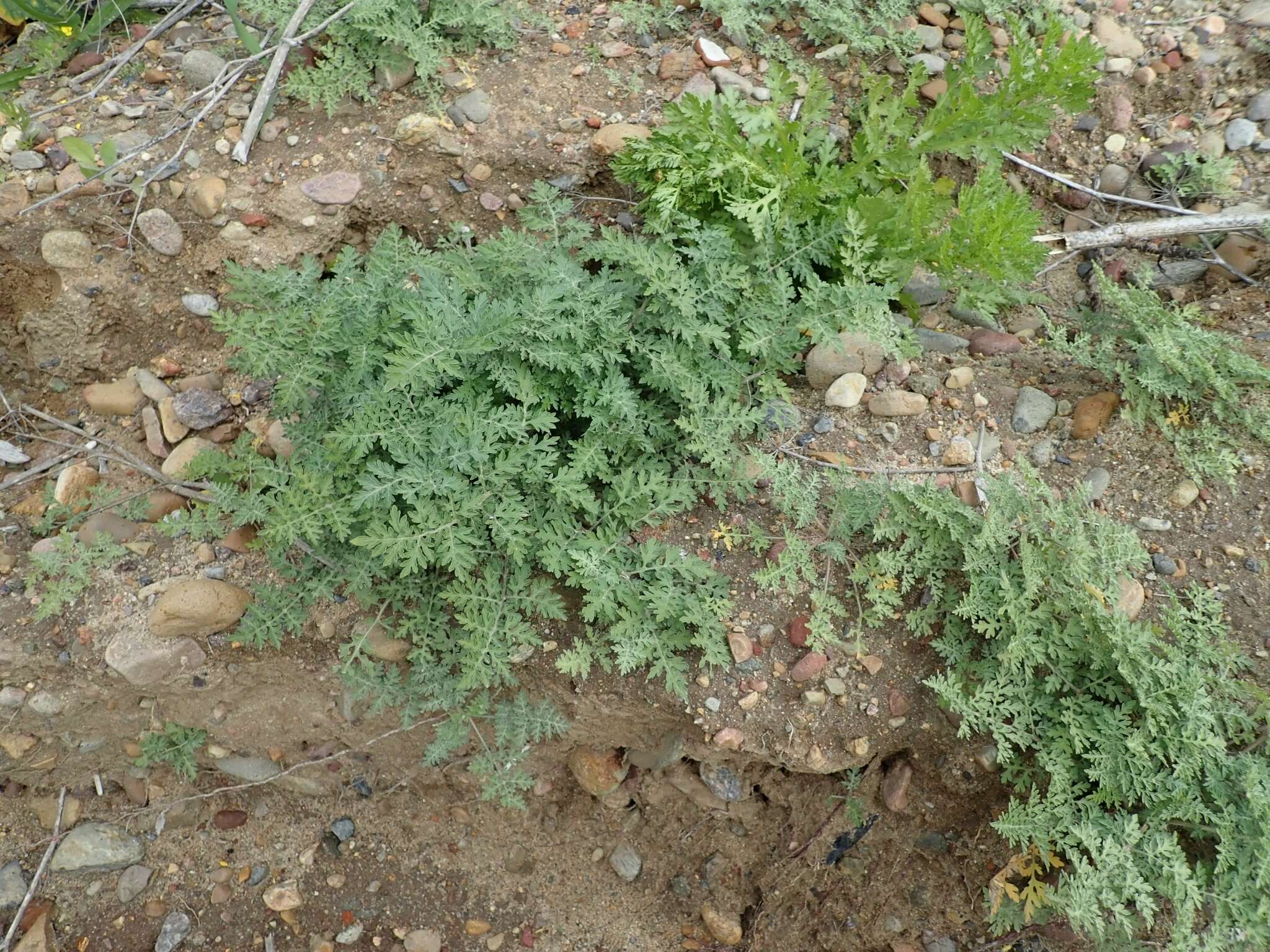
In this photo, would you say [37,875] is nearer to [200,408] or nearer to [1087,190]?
[200,408]

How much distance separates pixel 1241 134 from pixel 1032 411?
5.54 feet

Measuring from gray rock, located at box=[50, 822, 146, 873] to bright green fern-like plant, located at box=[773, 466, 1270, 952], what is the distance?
3127 millimetres

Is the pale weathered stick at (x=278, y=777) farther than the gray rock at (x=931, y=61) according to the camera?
No

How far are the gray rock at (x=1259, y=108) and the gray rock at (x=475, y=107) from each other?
323 centimetres

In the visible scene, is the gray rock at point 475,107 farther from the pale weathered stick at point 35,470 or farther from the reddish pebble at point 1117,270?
the reddish pebble at point 1117,270

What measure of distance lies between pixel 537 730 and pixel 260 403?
5.66 ft

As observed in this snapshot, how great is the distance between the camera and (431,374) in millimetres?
2961

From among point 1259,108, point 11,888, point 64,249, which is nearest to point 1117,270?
point 1259,108

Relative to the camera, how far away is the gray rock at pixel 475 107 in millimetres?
3949

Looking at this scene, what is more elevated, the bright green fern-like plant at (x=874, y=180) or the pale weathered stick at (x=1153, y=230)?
the bright green fern-like plant at (x=874, y=180)

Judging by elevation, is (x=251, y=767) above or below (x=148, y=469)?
below

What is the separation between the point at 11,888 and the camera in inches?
152

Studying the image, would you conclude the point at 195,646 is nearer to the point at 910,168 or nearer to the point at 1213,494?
the point at 910,168

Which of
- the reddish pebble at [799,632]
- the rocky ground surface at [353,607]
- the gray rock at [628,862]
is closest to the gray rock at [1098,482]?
the rocky ground surface at [353,607]
